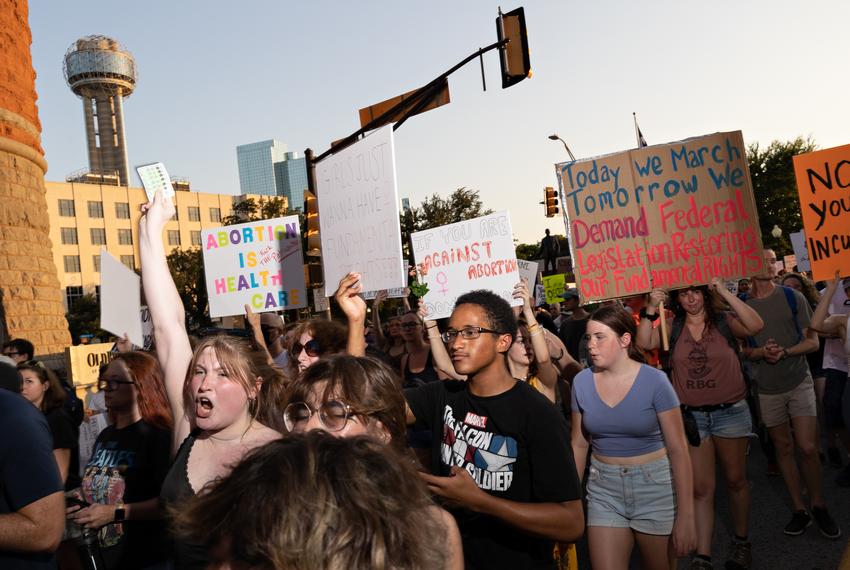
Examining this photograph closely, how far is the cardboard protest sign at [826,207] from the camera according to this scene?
18.8 feet

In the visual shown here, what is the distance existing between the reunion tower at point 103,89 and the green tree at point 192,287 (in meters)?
70.9

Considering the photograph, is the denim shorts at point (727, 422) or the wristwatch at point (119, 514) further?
the denim shorts at point (727, 422)

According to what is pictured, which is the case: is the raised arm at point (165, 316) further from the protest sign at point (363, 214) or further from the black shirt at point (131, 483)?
the protest sign at point (363, 214)

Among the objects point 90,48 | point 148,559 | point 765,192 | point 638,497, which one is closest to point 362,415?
point 148,559

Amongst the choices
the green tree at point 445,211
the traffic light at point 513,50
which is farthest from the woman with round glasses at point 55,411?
the green tree at point 445,211

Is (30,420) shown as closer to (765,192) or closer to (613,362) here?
(613,362)

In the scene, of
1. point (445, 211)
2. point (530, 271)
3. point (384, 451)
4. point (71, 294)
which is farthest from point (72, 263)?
point (384, 451)

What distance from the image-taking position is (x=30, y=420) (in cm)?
270

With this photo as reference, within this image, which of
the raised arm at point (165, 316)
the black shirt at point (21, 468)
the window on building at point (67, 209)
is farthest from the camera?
the window on building at point (67, 209)

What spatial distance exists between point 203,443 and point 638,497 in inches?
96.1

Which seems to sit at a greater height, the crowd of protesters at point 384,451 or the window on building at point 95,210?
the window on building at point 95,210

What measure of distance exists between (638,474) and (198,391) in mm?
2485

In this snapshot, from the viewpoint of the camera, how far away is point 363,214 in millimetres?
5188

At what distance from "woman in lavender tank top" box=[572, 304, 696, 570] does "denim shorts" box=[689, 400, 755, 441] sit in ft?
4.26
